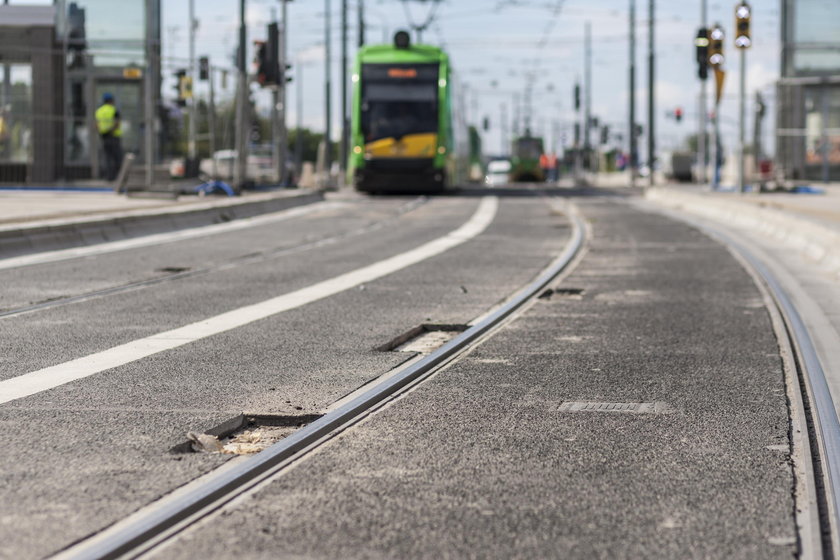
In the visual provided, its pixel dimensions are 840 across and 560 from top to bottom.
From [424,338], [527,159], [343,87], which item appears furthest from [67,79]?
[527,159]

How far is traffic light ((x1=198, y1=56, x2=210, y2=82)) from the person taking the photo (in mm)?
32750

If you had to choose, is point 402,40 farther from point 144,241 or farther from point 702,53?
point 144,241

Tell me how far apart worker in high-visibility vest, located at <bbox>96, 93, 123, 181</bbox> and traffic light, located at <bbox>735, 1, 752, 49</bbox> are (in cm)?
1329

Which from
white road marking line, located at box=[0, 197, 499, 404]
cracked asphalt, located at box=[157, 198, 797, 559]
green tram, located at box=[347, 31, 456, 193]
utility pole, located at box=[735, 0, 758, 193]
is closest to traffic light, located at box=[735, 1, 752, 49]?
utility pole, located at box=[735, 0, 758, 193]

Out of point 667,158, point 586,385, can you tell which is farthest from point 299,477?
point 667,158

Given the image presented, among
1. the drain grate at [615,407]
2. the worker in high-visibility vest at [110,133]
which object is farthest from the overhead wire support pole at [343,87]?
the drain grate at [615,407]

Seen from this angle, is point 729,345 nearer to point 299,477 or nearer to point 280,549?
point 299,477

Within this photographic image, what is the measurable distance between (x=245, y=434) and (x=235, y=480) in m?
1.11

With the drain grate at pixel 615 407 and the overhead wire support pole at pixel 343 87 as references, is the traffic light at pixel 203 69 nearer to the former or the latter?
the overhead wire support pole at pixel 343 87

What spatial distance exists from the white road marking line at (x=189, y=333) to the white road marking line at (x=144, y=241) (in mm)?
3564

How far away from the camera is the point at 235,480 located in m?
5.18

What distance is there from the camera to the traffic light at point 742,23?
98.4 feet

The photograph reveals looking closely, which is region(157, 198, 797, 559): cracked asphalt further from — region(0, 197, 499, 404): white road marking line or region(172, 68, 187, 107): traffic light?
region(172, 68, 187, 107): traffic light

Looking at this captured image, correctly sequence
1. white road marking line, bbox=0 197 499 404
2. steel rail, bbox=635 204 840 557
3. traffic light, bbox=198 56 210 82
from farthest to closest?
traffic light, bbox=198 56 210 82 < white road marking line, bbox=0 197 499 404 < steel rail, bbox=635 204 840 557
